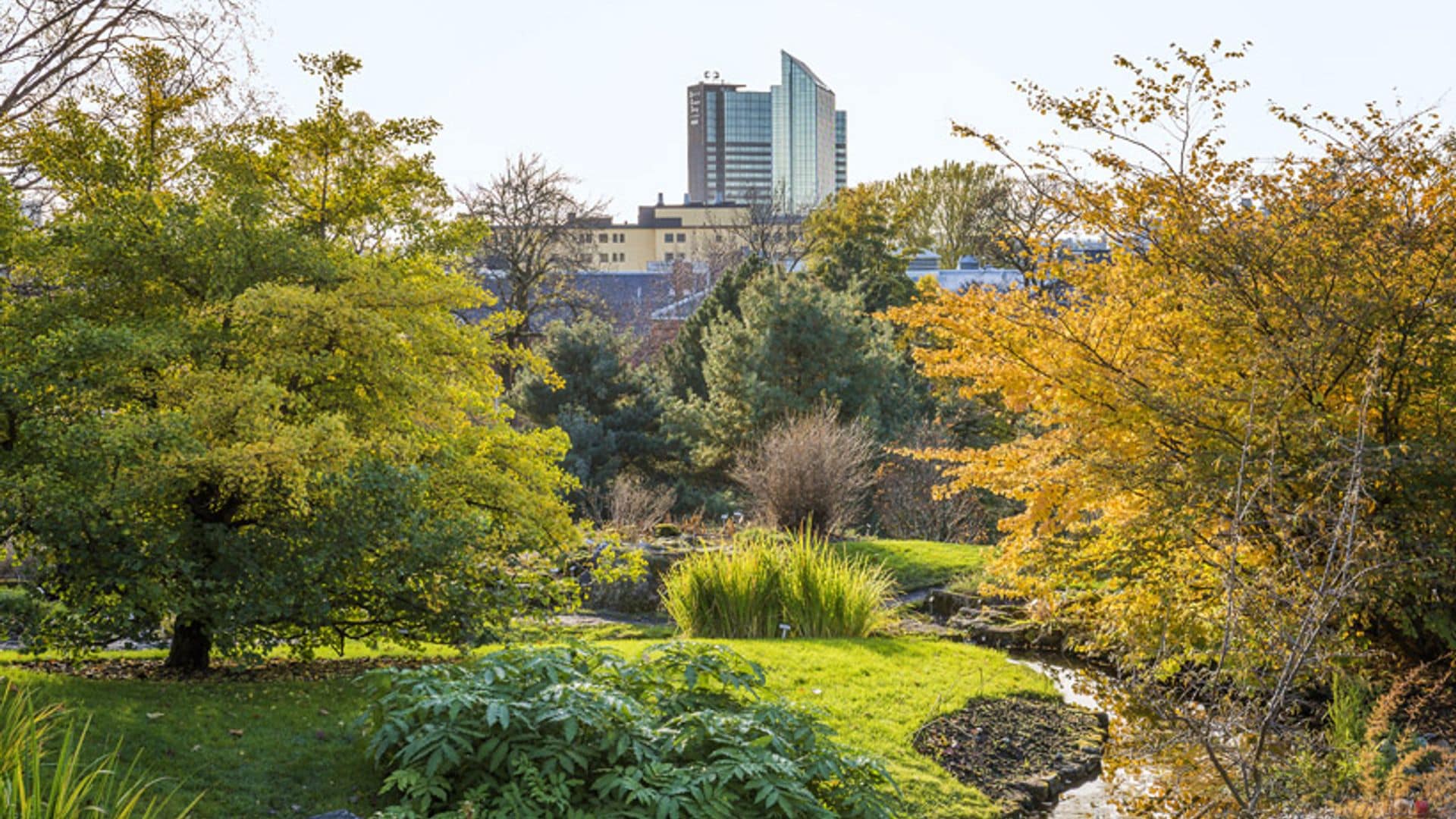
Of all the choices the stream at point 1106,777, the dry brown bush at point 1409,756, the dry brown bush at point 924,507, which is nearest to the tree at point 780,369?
the dry brown bush at point 924,507

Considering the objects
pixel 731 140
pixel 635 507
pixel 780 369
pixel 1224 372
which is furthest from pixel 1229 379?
pixel 731 140

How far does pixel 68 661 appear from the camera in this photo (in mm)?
7113

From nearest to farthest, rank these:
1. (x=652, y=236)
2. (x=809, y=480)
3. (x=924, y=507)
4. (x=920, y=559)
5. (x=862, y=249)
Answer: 1. (x=920, y=559)
2. (x=809, y=480)
3. (x=924, y=507)
4. (x=862, y=249)
5. (x=652, y=236)

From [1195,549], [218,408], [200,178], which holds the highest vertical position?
[200,178]

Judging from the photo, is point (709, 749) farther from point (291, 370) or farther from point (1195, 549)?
point (1195, 549)

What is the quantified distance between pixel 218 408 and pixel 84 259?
1.35 meters

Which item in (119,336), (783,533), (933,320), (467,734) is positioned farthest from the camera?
(783,533)

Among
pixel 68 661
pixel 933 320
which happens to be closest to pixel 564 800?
pixel 68 661

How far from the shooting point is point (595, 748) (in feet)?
16.1

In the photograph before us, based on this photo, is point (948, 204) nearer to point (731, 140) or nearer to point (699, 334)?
point (699, 334)

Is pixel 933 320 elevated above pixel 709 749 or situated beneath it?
elevated above

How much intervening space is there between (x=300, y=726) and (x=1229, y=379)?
5862 mm

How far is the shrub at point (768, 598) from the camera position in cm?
1041

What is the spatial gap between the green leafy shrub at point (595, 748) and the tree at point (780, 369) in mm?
16235
